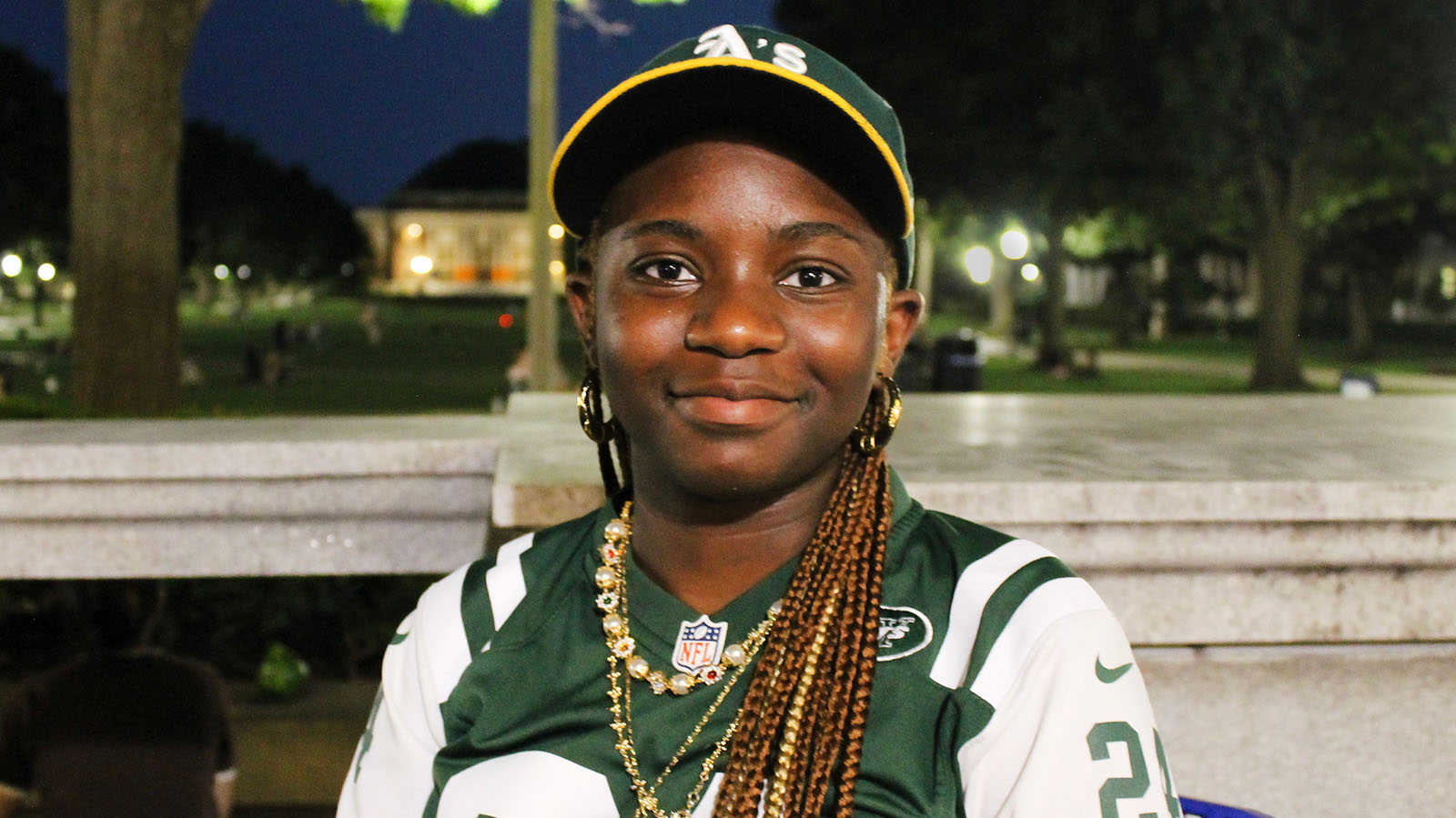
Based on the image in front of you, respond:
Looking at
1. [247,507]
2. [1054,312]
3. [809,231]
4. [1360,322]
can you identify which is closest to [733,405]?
[809,231]

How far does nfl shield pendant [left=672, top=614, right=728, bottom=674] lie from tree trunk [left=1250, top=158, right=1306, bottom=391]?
2254 cm

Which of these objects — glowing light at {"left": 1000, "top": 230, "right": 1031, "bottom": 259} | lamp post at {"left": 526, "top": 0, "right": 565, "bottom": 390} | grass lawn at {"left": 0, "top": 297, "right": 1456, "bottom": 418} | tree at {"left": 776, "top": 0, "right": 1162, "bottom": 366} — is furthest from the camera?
glowing light at {"left": 1000, "top": 230, "right": 1031, "bottom": 259}

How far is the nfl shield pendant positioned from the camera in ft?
5.43

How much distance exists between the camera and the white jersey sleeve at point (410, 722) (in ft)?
5.57

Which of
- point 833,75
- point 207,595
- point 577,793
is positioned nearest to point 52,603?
point 207,595

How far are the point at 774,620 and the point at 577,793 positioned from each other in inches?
12.0

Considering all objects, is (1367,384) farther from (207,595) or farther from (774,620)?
(774,620)

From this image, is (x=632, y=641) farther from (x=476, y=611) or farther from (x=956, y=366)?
(x=956, y=366)

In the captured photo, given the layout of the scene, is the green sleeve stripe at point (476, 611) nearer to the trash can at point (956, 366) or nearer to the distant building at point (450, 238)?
the trash can at point (956, 366)

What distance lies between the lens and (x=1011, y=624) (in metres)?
1.50

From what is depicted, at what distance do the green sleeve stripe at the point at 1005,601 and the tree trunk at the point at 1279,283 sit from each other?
22505 mm

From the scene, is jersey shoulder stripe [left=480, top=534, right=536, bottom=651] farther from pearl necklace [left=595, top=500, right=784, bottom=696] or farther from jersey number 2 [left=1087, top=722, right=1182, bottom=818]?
jersey number 2 [left=1087, top=722, right=1182, bottom=818]

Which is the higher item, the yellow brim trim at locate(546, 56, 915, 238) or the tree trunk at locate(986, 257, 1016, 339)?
the tree trunk at locate(986, 257, 1016, 339)

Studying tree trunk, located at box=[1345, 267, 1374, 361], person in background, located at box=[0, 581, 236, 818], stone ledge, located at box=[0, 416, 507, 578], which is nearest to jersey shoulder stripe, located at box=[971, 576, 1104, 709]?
stone ledge, located at box=[0, 416, 507, 578]
